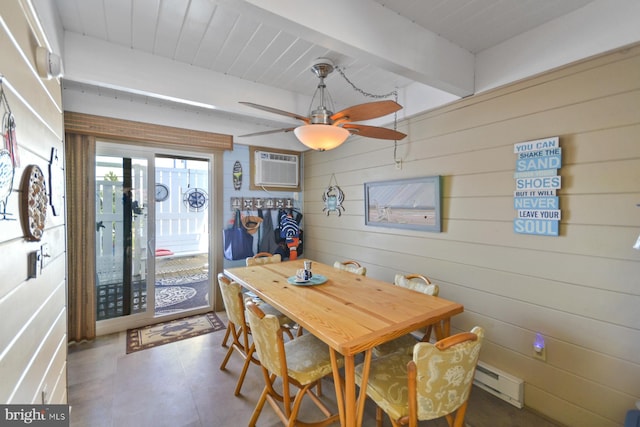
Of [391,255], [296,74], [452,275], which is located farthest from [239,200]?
[452,275]

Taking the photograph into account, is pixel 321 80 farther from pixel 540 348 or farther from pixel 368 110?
pixel 540 348

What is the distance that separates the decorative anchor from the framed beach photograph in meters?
0.50

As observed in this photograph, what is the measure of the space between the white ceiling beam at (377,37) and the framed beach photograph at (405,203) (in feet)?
2.79

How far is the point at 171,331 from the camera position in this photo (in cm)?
317

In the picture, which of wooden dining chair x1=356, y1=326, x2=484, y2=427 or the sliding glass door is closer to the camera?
wooden dining chair x1=356, y1=326, x2=484, y2=427

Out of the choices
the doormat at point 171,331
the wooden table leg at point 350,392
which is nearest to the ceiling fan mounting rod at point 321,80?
the wooden table leg at point 350,392

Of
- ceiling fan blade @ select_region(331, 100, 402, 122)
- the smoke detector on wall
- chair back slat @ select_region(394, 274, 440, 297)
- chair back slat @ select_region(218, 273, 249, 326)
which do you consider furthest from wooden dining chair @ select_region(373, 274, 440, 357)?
the smoke detector on wall

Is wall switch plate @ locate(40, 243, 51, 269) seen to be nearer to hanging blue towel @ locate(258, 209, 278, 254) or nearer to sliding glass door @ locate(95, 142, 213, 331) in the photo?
sliding glass door @ locate(95, 142, 213, 331)

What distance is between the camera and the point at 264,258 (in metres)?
3.27

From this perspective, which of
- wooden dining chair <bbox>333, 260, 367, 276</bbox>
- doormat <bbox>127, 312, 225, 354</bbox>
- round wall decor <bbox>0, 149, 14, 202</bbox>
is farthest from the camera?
doormat <bbox>127, 312, 225, 354</bbox>

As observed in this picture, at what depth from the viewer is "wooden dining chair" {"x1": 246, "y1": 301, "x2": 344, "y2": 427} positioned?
1.58 meters

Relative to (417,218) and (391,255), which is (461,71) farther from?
(391,255)

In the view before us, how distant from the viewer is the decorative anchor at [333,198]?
3703mm

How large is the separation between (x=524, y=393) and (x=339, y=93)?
3.01 meters
